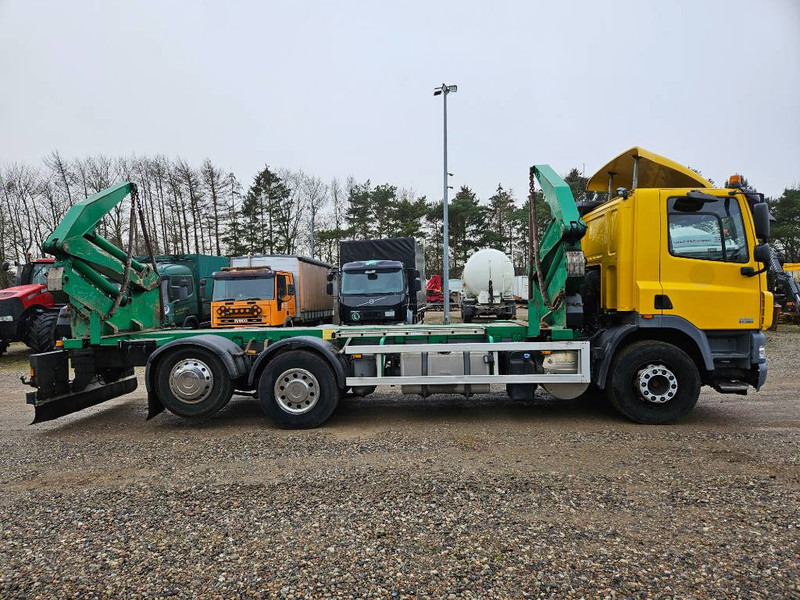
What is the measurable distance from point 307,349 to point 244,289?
331 inches

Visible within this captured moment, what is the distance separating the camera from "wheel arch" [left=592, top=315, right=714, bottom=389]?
5.35 metres

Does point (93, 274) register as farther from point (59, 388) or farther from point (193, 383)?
point (193, 383)

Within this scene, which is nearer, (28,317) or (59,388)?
(59,388)

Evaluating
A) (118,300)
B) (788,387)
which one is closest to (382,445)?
(118,300)

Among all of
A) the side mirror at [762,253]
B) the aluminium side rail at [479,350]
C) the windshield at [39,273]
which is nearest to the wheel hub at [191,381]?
the aluminium side rail at [479,350]

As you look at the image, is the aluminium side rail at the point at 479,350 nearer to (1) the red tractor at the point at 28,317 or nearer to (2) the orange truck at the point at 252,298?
(2) the orange truck at the point at 252,298

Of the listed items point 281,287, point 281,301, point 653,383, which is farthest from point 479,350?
point 281,287

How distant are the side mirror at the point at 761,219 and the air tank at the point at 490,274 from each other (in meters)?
13.1

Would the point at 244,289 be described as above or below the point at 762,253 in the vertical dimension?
below

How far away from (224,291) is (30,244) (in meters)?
30.0

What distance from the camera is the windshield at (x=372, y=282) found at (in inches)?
533

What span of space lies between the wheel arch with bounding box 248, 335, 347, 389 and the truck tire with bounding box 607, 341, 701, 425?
3241 mm

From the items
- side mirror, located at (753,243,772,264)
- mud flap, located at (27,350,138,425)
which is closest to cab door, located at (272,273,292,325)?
mud flap, located at (27,350,138,425)

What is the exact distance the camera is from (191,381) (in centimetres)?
559
